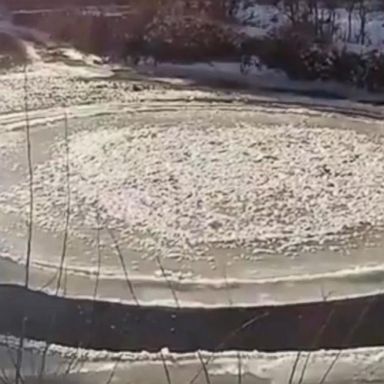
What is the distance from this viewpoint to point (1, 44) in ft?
29.5

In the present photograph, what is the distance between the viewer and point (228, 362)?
3.05 metres

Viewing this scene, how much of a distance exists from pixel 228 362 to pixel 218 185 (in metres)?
2.03

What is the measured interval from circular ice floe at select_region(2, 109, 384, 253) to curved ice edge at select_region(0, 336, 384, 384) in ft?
3.44

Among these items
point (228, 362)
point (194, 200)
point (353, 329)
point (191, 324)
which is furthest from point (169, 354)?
point (194, 200)

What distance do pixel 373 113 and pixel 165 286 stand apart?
316cm

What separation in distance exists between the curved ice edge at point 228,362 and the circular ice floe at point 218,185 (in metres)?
1.05

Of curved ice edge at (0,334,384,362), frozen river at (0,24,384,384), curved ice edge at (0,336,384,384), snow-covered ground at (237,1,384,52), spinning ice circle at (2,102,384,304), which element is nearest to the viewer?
curved ice edge at (0,336,384,384)

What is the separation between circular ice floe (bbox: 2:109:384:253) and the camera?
446cm

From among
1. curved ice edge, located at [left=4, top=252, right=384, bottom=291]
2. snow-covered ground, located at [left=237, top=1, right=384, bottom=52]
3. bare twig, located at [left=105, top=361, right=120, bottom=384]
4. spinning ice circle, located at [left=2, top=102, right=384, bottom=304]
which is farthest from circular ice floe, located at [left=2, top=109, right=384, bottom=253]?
snow-covered ground, located at [left=237, top=1, right=384, bottom=52]

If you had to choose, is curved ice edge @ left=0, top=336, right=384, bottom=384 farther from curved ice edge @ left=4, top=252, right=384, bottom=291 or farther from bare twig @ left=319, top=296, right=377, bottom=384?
curved ice edge @ left=4, top=252, right=384, bottom=291

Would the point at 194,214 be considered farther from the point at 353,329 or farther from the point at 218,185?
the point at 353,329

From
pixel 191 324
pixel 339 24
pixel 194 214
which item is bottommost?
pixel 191 324

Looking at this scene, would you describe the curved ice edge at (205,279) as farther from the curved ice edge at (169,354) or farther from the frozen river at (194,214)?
the curved ice edge at (169,354)

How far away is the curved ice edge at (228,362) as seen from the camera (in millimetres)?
2959
